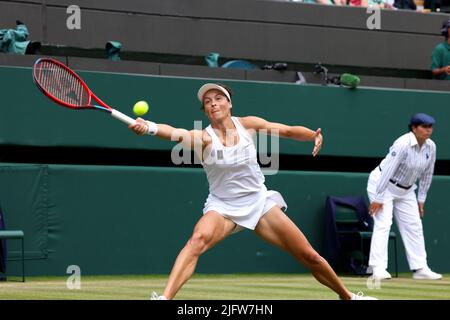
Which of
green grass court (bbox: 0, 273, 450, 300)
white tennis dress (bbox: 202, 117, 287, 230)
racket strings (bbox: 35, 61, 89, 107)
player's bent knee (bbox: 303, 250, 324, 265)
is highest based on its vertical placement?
racket strings (bbox: 35, 61, 89, 107)

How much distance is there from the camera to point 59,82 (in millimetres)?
9594

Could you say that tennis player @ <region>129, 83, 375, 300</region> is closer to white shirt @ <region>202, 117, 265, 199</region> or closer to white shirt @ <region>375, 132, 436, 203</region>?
white shirt @ <region>202, 117, 265, 199</region>

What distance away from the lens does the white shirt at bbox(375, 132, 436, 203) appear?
13.5m

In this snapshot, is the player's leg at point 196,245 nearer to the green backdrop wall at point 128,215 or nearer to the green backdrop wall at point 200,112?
the green backdrop wall at point 128,215

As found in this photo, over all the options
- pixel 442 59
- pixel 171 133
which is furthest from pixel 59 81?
pixel 442 59

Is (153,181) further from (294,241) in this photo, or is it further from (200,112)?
(294,241)

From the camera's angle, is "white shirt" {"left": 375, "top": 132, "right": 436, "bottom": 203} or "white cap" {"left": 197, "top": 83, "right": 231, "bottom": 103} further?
"white shirt" {"left": 375, "top": 132, "right": 436, "bottom": 203}

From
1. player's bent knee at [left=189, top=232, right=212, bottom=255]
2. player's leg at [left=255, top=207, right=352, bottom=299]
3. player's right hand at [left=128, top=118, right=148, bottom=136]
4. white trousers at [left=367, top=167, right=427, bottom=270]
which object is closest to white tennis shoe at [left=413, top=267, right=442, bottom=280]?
white trousers at [left=367, top=167, right=427, bottom=270]

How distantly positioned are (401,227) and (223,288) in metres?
3.47

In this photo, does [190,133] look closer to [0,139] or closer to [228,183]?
[228,183]

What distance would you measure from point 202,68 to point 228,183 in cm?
635

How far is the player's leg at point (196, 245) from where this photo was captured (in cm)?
806

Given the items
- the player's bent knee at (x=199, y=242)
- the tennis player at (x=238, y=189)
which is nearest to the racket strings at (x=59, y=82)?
the tennis player at (x=238, y=189)
